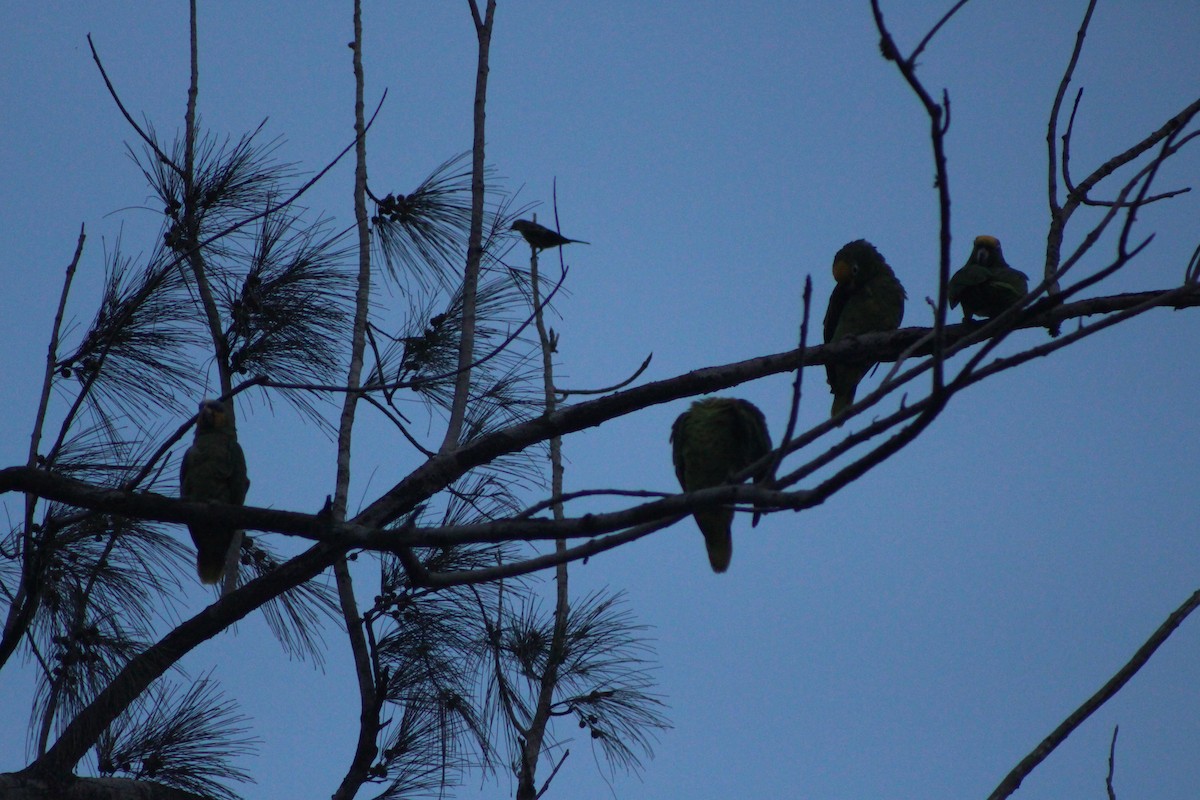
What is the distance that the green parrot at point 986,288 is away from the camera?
4469mm

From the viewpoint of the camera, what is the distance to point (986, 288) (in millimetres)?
4508

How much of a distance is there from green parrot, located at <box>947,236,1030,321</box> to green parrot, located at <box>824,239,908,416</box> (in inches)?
10.0

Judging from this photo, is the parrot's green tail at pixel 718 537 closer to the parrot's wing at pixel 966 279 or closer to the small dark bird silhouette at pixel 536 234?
the small dark bird silhouette at pixel 536 234

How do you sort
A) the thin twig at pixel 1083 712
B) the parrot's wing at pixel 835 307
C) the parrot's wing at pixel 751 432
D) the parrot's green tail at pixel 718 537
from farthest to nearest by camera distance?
1. the parrot's wing at pixel 835 307
2. the parrot's wing at pixel 751 432
3. the parrot's green tail at pixel 718 537
4. the thin twig at pixel 1083 712

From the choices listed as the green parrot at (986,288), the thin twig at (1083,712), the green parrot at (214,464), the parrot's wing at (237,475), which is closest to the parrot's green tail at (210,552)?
the green parrot at (214,464)

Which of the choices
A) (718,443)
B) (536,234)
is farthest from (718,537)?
(536,234)

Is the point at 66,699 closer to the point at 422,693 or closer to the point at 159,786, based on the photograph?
the point at 159,786

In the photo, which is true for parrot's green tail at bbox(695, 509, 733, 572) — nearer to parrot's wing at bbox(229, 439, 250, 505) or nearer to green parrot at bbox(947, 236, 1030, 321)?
parrot's wing at bbox(229, 439, 250, 505)

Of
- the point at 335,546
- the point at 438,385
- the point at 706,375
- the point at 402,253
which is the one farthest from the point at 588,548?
the point at 402,253

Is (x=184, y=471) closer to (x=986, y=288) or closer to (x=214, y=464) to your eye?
(x=214, y=464)

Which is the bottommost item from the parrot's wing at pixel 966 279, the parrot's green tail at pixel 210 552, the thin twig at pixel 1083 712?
the thin twig at pixel 1083 712

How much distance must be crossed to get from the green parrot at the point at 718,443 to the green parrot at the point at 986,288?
176 cm

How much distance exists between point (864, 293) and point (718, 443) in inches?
63.6

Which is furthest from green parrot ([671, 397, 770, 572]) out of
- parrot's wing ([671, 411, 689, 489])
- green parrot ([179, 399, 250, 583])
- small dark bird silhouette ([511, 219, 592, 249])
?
green parrot ([179, 399, 250, 583])
